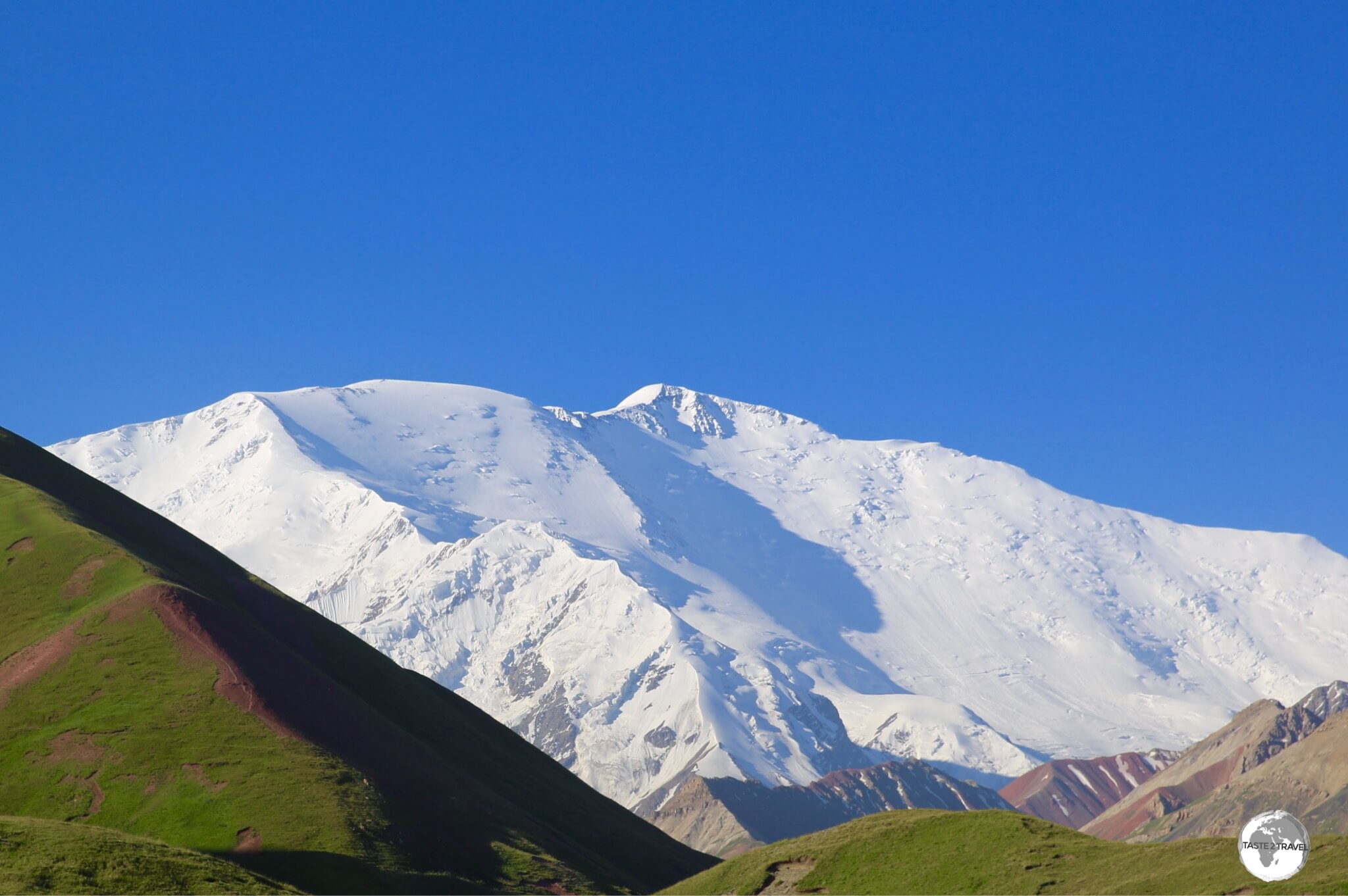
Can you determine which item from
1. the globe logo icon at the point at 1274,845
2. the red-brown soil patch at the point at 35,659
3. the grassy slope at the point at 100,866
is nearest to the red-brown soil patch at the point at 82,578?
the red-brown soil patch at the point at 35,659

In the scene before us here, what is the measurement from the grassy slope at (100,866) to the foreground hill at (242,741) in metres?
20.3

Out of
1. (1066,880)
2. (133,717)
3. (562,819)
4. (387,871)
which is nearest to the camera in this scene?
(1066,880)

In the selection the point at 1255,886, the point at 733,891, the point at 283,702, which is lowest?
the point at 1255,886

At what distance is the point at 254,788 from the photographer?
106 meters

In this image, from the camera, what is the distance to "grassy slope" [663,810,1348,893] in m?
64.3

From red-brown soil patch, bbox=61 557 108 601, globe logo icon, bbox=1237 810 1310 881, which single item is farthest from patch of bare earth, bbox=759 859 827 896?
red-brown soil patch, bbox=61 557 108 601

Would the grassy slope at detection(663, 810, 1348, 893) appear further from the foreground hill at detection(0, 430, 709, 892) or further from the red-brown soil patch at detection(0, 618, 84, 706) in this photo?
the red-brown soil patch at detection(0, 618, 84, 706)

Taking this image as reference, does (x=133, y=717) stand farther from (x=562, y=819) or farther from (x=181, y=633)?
(x=562, y=819)

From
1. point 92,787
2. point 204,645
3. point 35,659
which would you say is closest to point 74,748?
point 92,787

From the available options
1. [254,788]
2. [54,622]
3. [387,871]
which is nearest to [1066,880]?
[387,871]

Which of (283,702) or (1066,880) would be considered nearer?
(1066,880)

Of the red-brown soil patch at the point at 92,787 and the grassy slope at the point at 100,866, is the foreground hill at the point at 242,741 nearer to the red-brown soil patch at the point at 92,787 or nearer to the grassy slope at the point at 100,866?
the red-brown soil patch at the point at 92,787

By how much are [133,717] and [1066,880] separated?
7162cm

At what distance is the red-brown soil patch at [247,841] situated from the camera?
98375 mm
